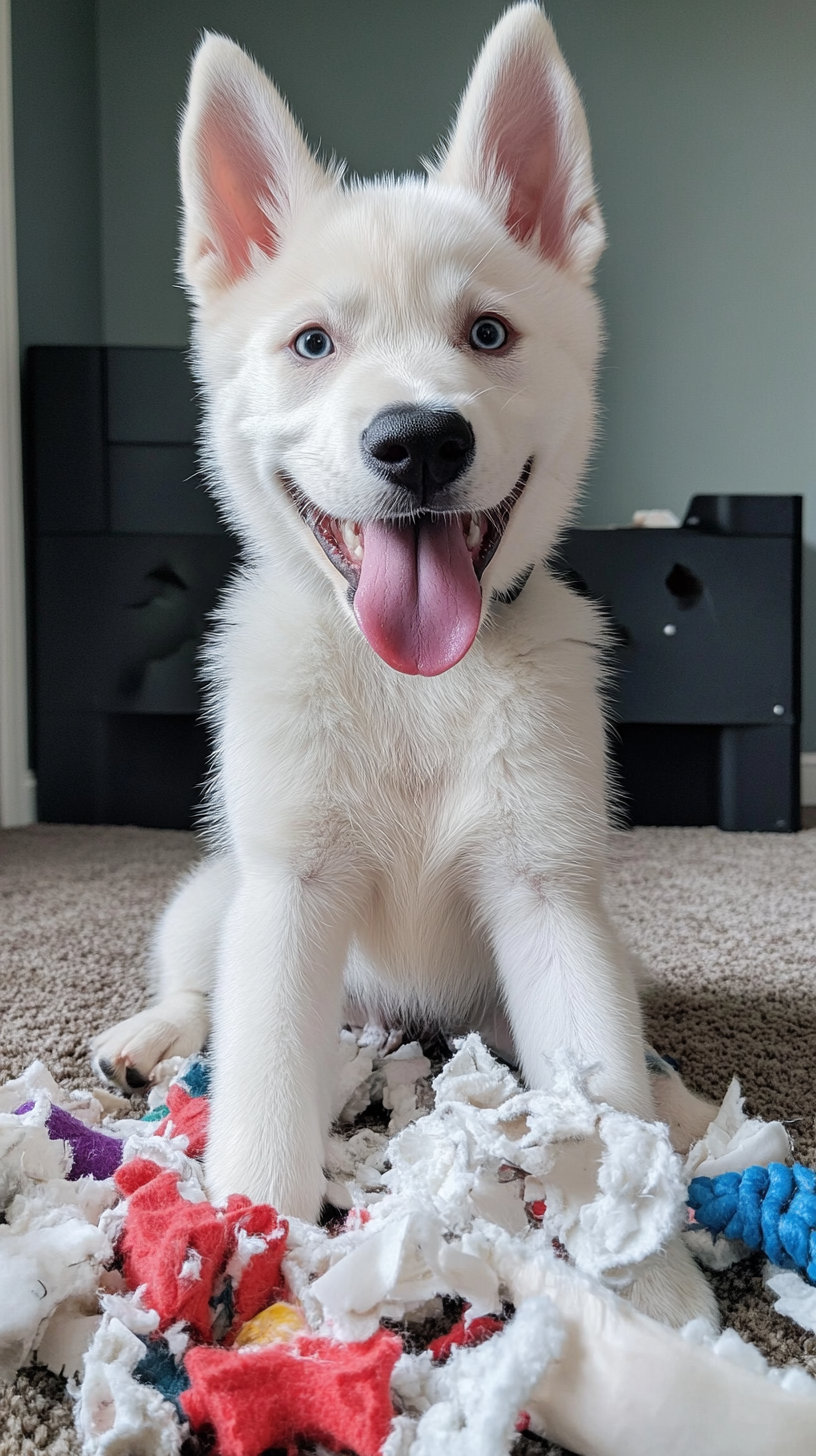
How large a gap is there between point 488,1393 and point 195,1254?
25 centimetres

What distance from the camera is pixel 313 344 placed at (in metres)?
1.02

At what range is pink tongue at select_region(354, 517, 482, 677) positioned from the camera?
0.94 m

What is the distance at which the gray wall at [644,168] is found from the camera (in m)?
3.73

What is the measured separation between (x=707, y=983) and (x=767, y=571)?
165cm

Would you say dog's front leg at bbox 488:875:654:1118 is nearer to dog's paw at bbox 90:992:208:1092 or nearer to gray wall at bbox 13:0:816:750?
dog's paw at bbox 90:992:208:1092

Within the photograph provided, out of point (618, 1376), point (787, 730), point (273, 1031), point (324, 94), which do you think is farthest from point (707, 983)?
point (324, 94)

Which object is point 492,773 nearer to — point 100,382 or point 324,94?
point 100,382

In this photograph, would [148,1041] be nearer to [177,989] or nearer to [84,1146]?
[177,989]

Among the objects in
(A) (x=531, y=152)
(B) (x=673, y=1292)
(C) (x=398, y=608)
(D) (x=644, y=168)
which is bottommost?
(B) (x=673, y=1292)

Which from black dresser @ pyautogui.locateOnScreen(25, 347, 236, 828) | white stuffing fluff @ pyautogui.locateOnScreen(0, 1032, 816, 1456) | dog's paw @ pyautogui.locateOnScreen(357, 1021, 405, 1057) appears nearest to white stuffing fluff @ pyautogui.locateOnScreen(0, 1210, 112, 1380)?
white stuffing fluff @ pyautogui.locateOnScreen(0, 1032, 816, 1456)

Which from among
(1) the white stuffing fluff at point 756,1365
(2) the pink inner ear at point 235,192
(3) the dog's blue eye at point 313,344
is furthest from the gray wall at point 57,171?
(1) the white stuffing fluff at point 756,1365

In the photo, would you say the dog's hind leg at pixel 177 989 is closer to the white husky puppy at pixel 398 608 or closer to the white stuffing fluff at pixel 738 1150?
the white husky puppy at pixel 398 608

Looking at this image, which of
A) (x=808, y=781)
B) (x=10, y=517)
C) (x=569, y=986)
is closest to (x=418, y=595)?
(x=569, y=986)

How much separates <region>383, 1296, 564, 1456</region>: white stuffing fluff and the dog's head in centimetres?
52
